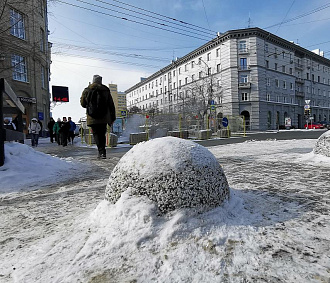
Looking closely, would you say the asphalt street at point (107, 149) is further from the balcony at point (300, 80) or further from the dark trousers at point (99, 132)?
the balcony at point (300, 80)

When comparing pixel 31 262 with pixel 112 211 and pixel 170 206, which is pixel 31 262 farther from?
pixel 170 206

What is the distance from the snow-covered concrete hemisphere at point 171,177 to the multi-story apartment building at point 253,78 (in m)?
29.8

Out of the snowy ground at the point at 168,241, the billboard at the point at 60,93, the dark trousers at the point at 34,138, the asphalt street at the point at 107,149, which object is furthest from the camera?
the billboard at the point at 60,93

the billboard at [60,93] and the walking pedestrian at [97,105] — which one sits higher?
the billboard at [60,93]

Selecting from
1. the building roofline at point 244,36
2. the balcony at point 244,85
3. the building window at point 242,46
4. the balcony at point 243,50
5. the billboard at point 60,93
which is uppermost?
the building roofline at point 244,36

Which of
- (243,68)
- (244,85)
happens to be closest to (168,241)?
(244,85)

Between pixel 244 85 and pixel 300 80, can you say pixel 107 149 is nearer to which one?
pixel 244 85

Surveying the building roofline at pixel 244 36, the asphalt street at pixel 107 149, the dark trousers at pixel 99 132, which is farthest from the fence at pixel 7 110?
the building roofline at pixel 244 36

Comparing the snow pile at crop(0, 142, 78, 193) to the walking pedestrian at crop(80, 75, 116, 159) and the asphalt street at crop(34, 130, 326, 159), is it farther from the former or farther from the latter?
the asphalt street at crop(34, 130, 326, 159)

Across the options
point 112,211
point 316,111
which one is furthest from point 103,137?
point 316,111

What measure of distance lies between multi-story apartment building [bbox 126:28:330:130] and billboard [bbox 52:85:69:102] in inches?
694

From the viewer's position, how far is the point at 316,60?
1891 inches

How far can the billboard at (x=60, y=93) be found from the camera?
27888mm

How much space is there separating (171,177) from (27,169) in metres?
3.43
